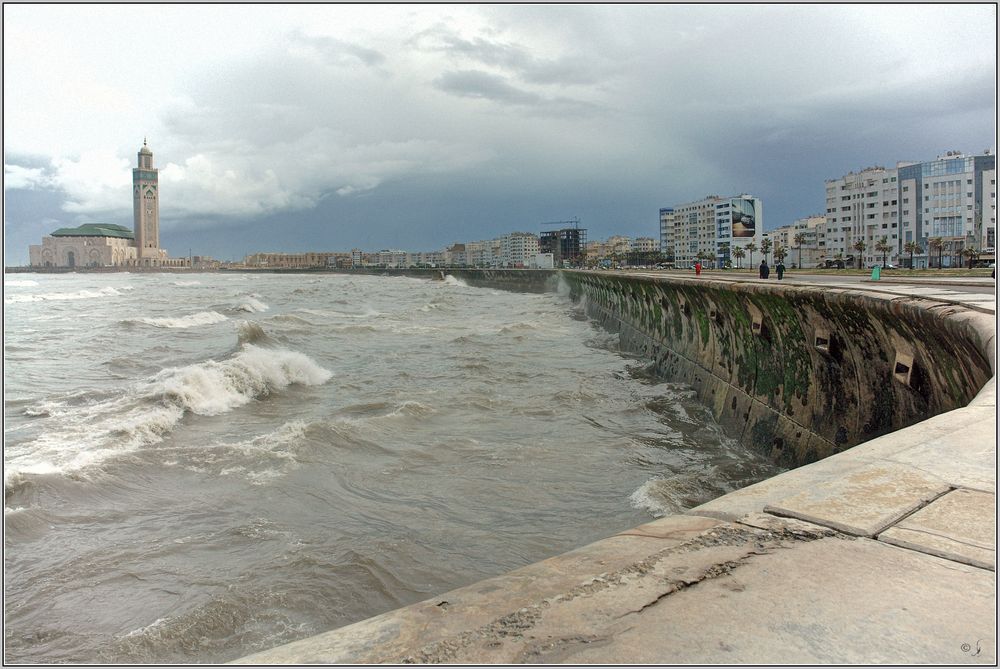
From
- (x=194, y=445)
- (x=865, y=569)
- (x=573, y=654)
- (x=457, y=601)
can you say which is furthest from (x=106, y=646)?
(x=194, y=445)

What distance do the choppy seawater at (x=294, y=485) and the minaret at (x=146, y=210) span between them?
182763 mm

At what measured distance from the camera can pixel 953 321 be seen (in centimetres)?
496

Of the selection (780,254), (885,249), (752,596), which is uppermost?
(885,249)

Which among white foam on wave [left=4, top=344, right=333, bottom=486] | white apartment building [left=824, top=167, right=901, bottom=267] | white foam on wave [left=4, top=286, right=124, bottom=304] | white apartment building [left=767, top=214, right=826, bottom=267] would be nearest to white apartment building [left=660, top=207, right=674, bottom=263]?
white apartment building [left=767, top=214, right=826, bottom=267]

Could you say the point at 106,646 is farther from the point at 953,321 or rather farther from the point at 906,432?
the point at 953,321

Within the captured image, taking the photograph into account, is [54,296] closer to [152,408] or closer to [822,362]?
[152,408]

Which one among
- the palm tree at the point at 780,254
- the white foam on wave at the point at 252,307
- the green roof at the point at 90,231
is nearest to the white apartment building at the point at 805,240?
the palm tree at the point at 780,254

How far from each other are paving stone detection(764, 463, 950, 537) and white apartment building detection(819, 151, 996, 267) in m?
89.7

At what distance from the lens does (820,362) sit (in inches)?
288

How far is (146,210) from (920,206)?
575 ft

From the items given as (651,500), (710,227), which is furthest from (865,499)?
(710,227)

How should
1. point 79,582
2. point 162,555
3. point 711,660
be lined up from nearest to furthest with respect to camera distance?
point 711,660 → point 79,582 → point 162,555

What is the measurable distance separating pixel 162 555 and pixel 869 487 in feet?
16.3

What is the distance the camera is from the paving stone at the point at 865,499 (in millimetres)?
2711
